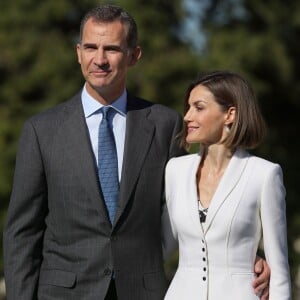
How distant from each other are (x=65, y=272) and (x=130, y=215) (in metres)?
0.35

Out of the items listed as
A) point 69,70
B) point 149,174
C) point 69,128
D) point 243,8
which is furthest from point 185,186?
point 243,8

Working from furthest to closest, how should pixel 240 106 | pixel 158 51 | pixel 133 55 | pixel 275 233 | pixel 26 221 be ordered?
pixel 158 51, pixel 133 55, pixel 26 221, pixel 240 106, pixel 275 233

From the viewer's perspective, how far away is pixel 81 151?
397cm

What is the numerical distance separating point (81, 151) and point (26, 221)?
0.36 meters

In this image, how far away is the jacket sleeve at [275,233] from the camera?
3766mm

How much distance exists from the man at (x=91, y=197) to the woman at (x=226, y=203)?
6.0 inches

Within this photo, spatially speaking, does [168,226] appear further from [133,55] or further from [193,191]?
[133,55]

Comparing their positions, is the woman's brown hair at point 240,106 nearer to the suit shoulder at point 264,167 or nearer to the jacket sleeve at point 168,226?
the suit shoulder at point 264,167

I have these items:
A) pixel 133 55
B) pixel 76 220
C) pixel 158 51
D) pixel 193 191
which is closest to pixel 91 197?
pixel 76 220

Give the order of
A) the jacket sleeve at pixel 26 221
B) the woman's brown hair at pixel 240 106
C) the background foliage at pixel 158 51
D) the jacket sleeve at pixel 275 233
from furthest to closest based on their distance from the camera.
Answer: the background foliage at pixel 158 51 < the jacket sleeve at pixel 26 221 < the woman's brown hair at pixel 240 106 < the jacket sleeve at pixel 275 233

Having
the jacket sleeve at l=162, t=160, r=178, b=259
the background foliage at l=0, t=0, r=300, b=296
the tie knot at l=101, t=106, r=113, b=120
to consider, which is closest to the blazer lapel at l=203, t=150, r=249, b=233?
the jacket sleeve at l=162, t=160, r=178, b=259

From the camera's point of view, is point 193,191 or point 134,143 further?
point 134,143

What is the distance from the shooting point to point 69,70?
11672 mm

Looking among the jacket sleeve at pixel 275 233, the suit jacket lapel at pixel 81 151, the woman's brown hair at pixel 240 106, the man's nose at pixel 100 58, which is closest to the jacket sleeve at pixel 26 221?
the suit jacket lapel at pixel 81 151
